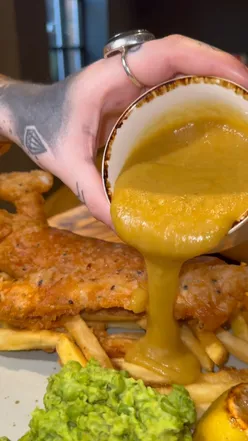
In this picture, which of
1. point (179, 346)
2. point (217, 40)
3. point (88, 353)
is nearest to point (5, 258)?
point (88, 353)

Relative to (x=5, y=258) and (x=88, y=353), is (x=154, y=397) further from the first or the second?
(x=5, y=258)

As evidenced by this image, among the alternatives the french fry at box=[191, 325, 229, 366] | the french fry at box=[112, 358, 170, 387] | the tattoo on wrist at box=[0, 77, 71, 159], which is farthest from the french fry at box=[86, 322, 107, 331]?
the tattoo on wrist at box=[0, 77, 71, 159]

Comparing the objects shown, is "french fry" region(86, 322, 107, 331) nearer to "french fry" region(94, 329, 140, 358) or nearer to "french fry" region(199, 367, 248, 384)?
"french fry" region(94, 329, 140, 358)

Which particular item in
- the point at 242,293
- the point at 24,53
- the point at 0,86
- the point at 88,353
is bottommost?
the point at 88,353

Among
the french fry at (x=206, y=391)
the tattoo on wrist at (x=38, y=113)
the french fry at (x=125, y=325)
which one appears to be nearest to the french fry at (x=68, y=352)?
the french fry at (x=125, y=325)

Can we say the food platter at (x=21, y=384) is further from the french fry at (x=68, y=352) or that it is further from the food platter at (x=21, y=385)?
the french fry at (x=68, y=352)

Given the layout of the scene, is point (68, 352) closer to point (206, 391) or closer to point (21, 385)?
point (21, 385)
